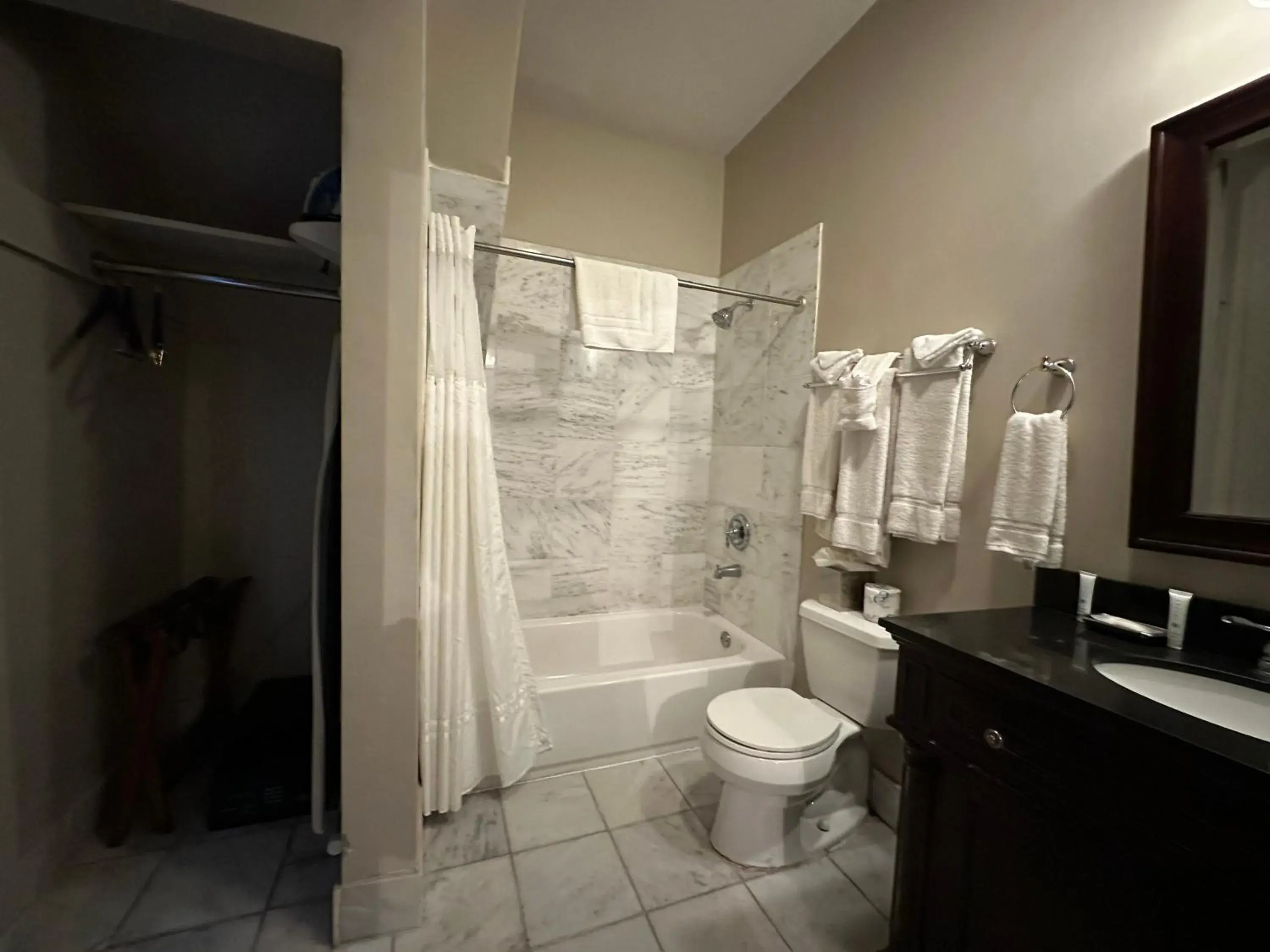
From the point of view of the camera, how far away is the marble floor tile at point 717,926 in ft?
4.08

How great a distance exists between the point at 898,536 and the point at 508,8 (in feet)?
6.26

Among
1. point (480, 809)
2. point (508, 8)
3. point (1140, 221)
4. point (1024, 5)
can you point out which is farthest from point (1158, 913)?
point (508, 8)

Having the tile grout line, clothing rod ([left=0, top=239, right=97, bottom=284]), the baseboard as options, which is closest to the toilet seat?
the baseboard

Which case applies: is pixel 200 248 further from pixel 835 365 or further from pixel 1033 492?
pixel 1033 492

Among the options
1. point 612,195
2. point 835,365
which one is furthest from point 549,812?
point 612,195

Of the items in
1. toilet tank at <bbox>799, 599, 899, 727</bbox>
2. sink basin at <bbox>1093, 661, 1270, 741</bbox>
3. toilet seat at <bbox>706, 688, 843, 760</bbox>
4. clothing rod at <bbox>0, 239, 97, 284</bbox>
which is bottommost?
toilet seat at <bbox>706, 688, 843, 760</bbox>

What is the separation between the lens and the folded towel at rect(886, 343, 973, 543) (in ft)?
4.64

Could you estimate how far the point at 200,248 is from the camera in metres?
1.54

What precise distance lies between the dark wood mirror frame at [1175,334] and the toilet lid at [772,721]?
94cm

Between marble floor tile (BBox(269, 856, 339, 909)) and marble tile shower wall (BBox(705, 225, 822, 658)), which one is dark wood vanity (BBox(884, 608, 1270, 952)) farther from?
marble floor tile (BBox(269, 856, 339, 909))

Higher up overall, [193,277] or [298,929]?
[193,277]

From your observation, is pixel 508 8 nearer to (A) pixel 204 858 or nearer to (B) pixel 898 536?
(B) pixel 898 536

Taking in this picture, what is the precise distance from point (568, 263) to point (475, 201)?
38cm

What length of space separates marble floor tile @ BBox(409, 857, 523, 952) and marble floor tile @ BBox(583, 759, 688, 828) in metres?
0.37
